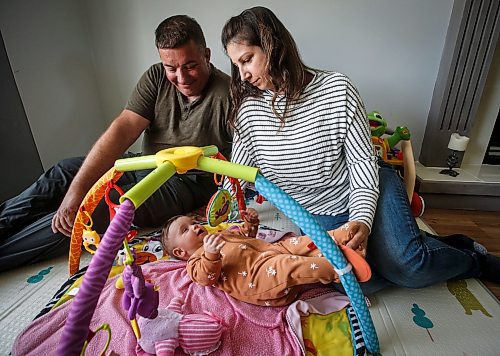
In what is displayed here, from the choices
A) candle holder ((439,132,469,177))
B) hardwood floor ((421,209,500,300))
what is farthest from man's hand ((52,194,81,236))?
candle holder ((439,132,469,177))

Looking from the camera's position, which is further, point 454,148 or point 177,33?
point 454,148

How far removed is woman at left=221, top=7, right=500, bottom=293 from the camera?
803 millimetres

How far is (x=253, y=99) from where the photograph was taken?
947 mm

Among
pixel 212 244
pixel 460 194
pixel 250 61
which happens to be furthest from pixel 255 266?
pixel 460 194

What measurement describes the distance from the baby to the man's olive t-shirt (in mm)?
471

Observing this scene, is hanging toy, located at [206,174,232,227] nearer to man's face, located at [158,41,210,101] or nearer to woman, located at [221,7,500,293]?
woman, located at [221,7,500,293]

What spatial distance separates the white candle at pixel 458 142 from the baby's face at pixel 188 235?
1.47 meters

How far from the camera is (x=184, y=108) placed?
127 centimetres

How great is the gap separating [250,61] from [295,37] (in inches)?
42.2

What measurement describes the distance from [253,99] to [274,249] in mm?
470

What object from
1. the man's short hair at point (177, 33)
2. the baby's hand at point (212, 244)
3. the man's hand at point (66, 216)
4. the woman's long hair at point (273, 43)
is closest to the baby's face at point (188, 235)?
the baby's hand at point (212, 244)

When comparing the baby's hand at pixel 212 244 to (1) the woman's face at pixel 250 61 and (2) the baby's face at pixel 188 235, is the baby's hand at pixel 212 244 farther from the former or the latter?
(1) the woman's face at pixel 250 61

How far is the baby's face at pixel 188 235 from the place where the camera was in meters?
0.97

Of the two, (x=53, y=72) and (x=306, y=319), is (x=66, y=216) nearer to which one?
(x=306, y=319)
